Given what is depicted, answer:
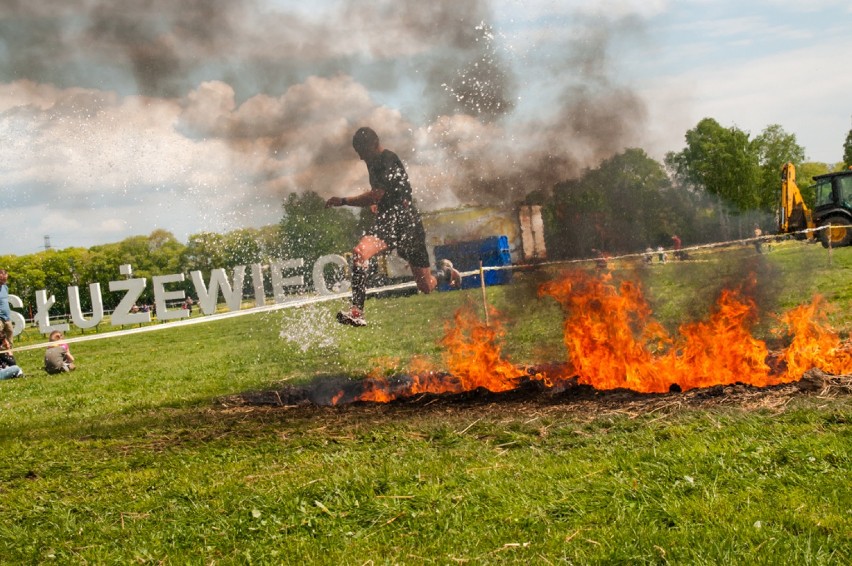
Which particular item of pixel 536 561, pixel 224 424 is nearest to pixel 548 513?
pixel 536 561

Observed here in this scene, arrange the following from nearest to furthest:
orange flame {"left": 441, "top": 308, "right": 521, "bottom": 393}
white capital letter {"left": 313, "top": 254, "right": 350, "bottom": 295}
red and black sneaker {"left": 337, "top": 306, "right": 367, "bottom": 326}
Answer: orange flame {"left": 441, "top": 308, "right": 521, "bottom": 393}, red and black sneaker {"left": 337, "top": 306, "right": 367, "bottom": 326}, white capital letter {"left": 313, "top": 254, "right": 350, "bottom": 295}

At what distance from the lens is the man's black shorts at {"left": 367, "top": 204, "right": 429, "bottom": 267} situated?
10.3 metres

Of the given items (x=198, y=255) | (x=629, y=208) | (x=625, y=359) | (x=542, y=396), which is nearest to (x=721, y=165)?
(x=629, y=208)

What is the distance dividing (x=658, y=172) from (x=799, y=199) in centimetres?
2005

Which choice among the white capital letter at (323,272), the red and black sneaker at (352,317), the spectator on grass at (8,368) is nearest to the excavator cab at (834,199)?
the white capital letter at (323,272)

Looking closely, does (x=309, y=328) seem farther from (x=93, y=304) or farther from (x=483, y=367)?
(x=93, y=304)

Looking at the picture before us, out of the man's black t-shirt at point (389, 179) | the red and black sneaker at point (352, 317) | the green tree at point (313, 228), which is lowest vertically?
the red and black sneaker at point (352, 317)

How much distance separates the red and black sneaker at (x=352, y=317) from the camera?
10875mm

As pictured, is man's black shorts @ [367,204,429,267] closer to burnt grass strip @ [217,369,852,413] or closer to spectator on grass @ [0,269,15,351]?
burnt grass strip @ [217,369,852,413]

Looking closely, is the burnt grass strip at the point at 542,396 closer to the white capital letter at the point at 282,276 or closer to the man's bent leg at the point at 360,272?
the man's bent leg at the point at 360,272

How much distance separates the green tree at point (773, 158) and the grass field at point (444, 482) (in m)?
21.8

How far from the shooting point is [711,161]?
16.6 m

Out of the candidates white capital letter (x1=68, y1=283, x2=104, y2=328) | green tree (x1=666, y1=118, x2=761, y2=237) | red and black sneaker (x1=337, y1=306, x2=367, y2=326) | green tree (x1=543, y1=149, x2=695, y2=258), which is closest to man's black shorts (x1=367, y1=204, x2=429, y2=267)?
red and black sneaker (x1=337, y1=306, x2=367, y2=326)

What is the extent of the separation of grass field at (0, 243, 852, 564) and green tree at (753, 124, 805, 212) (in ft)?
71.5
